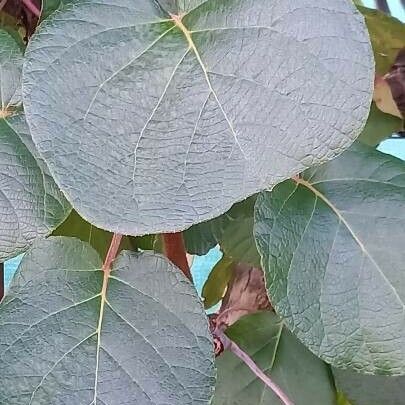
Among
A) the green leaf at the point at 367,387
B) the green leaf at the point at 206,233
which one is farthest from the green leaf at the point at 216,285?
the green leaf at the point at 367,387

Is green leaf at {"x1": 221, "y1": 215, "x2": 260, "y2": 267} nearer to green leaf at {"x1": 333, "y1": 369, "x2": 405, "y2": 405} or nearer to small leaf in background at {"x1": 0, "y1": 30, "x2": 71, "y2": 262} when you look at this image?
green leaf at {"x1": 333, "y1": 369, "x2": 405, "y2": 405}


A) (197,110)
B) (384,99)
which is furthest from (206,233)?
(197,110)

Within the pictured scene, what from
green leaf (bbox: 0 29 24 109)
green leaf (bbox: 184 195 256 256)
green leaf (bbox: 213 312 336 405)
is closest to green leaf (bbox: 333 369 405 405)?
green leaf (bbox: 213 312 336 405)

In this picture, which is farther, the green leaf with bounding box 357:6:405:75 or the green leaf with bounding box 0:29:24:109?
the green leaf with bounding box 357:6:405:75

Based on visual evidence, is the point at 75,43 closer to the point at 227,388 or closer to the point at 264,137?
the point at 264,137

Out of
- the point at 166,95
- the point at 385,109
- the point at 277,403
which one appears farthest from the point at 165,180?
the point at 385,109

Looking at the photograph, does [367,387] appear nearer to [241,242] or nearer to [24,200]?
[241,242]

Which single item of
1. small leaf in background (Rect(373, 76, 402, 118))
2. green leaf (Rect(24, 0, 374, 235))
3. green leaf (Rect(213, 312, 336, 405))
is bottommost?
green leaf (Rect(213, 312, 336, 405))
